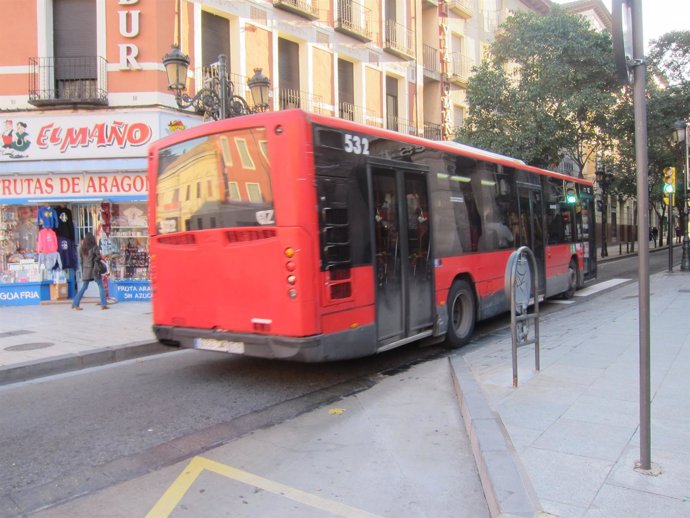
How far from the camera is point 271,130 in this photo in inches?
Answer: 223

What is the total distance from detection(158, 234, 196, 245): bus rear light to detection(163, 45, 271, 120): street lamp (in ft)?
15.3

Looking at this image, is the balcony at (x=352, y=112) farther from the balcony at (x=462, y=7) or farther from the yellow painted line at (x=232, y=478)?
the yellow painted line at (x=232, y=478)

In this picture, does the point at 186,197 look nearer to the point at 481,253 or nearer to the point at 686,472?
the point at 481,253

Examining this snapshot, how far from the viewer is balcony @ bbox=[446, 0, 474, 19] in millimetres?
25094

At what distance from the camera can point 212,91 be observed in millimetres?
11062

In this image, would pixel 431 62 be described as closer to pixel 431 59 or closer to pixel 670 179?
pixel 431 59

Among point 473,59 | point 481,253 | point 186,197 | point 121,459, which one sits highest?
point 473,59

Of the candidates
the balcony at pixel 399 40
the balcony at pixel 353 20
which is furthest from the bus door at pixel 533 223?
the balcony at pixel 399 40

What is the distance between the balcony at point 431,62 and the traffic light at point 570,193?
12.8 m

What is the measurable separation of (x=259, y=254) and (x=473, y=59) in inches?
965

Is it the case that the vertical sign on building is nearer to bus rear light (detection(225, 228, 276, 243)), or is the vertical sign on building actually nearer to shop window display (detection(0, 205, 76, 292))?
shop window display (detection(0, 205, 76, 292))

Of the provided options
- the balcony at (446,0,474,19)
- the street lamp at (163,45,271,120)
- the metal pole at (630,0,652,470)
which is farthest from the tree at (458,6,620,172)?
the metal pole at (630,0,652,470)

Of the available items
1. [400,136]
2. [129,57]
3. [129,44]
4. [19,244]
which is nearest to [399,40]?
[129,44]

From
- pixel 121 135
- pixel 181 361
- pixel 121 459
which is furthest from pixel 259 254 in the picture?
pixel 121 135
